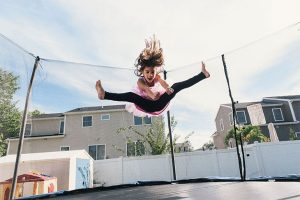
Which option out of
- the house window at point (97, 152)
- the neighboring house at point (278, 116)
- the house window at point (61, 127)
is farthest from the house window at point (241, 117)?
the house window at point (61, 127)

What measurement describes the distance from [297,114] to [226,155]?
7.42 metres

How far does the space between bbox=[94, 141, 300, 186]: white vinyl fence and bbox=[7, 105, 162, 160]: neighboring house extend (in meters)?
2.26

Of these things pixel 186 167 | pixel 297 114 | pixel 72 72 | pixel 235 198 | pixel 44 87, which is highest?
pixel 297 114

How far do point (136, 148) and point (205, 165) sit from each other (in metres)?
2.95

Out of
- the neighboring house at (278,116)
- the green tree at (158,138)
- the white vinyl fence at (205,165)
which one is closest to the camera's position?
the white vinyl fence at (205,165)

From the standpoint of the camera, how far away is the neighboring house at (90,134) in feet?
34.9

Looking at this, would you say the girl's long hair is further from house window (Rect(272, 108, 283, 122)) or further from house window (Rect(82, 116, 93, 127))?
house window (Rect(272, 108, 283, 122))

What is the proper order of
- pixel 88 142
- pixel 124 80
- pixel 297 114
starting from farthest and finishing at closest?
pixel 297 114
pixel 88 142
pixel 124 80

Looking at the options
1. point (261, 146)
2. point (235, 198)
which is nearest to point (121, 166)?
point (261, 146)

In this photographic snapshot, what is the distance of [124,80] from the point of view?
3873mm

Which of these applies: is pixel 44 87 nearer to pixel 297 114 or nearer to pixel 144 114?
pixel 144 114

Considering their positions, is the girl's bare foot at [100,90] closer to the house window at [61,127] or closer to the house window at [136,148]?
the house window at [136,148]

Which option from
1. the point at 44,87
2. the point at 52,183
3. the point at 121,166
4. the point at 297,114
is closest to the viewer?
the point at 44,87

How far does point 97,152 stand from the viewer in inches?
420
